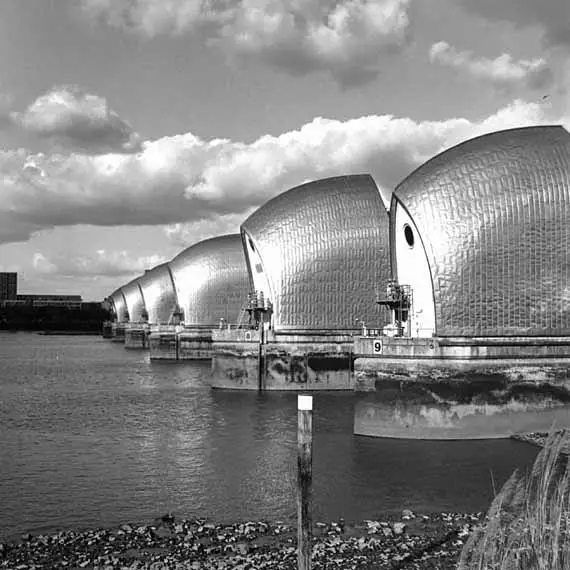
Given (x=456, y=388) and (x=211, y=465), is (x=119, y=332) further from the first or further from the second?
(x=211, y=465)

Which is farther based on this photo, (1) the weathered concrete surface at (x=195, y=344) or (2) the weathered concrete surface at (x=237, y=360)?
(1) the weathered concrete surface at (x=195, y=344)

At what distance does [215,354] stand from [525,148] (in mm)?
20395

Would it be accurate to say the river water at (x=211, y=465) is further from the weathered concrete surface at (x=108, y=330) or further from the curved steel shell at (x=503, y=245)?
the weathered concrete surface at (x=108, y=330)

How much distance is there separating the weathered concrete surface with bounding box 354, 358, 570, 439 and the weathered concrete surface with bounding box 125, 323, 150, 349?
66.7 meters

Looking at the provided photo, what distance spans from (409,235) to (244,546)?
18.0 meters

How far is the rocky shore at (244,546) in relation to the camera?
44.6ft

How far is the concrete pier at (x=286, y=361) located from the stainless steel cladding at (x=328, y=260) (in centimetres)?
133

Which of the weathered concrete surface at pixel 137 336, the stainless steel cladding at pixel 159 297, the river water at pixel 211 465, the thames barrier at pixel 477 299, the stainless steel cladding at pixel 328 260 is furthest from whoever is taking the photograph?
the weathered concrete surface at pixel 137 336

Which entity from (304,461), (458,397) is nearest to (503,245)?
(458,397)

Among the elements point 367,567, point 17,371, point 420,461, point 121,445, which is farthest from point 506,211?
point 17,371

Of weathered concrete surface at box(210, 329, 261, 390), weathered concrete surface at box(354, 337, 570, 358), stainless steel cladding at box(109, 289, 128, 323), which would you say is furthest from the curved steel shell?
stainless steel cladding at box(109, 289, 128, 323)

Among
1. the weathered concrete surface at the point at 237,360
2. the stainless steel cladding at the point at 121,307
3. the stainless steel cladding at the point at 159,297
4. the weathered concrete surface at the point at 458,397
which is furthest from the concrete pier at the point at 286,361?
the stainless steel cladding at the point at 121,307

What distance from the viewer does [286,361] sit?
1567 inches

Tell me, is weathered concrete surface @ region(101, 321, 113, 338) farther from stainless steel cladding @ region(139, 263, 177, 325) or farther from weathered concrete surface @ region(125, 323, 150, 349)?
stainless steel cladding @ region(139, 263, 177, 325)
